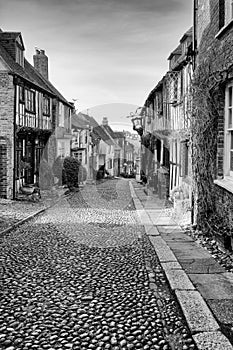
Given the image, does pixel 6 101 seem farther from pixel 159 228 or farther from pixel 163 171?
pixel 159 228

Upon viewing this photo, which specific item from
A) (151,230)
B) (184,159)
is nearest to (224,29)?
(151,230)

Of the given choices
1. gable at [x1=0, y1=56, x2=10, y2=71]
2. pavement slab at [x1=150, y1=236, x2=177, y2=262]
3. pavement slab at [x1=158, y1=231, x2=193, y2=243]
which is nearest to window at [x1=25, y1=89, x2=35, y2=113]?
gable at [x1=0, y1=56, x2=10, y2=71]

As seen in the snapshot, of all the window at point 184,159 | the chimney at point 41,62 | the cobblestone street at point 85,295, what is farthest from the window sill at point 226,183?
the chimney at point 41,62

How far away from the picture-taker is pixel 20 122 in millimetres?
18328

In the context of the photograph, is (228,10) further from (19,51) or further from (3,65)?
(19,51)

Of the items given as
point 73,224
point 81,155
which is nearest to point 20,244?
point 73,224

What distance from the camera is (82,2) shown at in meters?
8.03

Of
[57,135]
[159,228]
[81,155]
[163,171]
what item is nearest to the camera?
[159,228]

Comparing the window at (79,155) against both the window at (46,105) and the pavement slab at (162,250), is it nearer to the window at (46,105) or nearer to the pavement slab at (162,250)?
the window at (46,105)

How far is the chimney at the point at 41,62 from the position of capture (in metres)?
29.1

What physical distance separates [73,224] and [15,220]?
1.55 metres

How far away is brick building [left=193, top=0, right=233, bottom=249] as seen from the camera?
760 centimetres

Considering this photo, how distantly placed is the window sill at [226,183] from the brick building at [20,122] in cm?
1054

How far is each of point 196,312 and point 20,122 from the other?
14927mm
